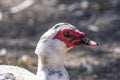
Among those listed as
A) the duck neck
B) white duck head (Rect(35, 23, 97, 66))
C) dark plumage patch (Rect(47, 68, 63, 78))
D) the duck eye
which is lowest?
dark plumage patch (Rect(47, 68, 63, 78))

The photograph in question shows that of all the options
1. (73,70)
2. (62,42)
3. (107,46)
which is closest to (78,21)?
(107,46)

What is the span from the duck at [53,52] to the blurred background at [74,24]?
1.81m

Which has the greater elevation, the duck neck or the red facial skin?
the red facial skin

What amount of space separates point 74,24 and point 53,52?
9.98ft

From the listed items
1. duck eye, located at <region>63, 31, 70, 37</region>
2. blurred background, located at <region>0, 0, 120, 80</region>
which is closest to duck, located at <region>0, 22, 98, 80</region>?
duck eye, located at <region>63, 31, 70, 37</region>

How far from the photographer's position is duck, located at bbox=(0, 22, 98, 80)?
4777 millimetres

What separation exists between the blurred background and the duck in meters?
1.81

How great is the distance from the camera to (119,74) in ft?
22.0

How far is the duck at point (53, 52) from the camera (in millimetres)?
4777

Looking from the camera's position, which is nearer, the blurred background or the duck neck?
the duck neck

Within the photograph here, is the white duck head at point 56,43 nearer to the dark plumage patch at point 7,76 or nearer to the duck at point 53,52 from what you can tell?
the duck at point 53,52

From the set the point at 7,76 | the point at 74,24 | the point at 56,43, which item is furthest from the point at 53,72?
the point at 74,24

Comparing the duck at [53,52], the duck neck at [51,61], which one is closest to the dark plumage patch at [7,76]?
the duck at [53,52]

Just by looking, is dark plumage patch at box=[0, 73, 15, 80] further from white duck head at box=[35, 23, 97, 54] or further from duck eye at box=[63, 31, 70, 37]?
duck eye at box=[63, 31, 70, 37]
